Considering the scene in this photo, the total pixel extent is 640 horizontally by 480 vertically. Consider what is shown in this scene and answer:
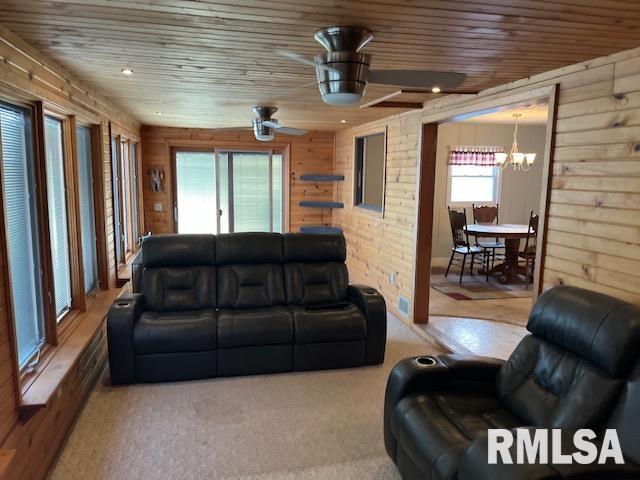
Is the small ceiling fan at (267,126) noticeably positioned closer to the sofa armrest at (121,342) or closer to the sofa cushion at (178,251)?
the sofa cushion at (178,251)

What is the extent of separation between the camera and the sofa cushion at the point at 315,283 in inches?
162

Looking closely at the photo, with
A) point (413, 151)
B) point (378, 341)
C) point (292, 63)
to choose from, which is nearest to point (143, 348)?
point (378, 341)

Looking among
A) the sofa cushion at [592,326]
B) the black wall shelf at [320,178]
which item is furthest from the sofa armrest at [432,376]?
the black wall shelf at [320,178]

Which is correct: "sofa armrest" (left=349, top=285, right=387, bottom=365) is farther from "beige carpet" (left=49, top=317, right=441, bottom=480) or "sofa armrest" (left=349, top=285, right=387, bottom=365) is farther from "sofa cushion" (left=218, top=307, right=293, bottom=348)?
"sofa cushion" (left=218, top=307, right=293, bottom=348)

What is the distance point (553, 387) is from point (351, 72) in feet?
5.87

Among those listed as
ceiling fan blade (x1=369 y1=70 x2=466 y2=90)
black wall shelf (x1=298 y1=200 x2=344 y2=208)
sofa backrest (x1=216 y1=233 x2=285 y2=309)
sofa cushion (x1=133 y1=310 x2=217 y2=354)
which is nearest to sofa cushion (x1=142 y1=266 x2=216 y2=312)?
sofa backrest (x1=216 y1=233 x2=285 y2=309)

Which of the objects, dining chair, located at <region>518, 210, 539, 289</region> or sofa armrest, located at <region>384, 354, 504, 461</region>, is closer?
sofa armrest, located at <region>384, 354, 504, 461</region>

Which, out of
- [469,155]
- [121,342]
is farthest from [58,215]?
[469,155]

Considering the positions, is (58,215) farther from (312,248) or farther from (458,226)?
(458,226)

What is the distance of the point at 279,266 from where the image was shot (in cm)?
421

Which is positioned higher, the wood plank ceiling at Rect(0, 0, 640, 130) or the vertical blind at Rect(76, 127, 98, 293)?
the wood plank ceiling at Rect(0, 0, 640, 130)

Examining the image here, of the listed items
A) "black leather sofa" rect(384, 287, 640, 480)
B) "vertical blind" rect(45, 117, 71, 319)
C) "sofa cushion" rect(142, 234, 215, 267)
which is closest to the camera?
"black leather sofa" rect(384, 287, 640, 480)

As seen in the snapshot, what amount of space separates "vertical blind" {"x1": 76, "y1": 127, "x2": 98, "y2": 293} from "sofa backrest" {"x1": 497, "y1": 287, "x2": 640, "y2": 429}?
3298mm

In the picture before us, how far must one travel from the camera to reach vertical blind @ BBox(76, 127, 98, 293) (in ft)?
12.6
